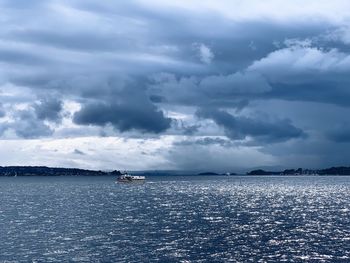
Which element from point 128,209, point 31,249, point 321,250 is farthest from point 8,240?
point 128,209

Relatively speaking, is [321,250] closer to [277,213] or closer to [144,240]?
[144,240]

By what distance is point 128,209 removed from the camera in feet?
532

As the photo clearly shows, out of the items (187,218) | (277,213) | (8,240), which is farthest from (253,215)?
(8,240)

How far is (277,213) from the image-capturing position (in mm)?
149250

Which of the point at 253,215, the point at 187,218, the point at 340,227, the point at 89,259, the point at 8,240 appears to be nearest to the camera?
the point at 89,259

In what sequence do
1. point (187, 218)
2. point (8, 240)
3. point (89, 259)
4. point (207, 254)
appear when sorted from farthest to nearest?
1. point (187, 218)
2. point (8, 240)
3. point (207, 254)
4. point (89, 259)

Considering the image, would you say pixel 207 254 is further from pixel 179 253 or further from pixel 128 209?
pixel 128 209

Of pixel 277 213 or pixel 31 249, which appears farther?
pixel 277 213

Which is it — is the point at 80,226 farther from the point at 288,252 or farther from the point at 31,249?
the point at 288,252

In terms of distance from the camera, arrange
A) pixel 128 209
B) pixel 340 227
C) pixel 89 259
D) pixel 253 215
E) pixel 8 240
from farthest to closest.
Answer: pixel 128 209, pixel 253 215, pixel 340 227, pixel 8 240, pixel 89 259

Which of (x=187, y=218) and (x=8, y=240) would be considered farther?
(x=187, y=218)

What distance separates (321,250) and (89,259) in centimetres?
4005

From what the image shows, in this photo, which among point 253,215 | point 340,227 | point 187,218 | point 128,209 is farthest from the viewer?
point 128,209

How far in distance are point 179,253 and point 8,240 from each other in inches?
1404
